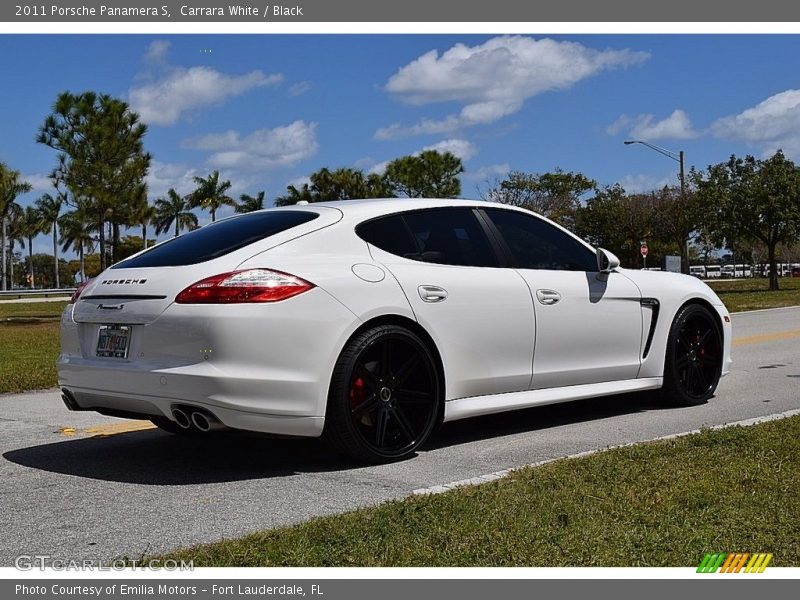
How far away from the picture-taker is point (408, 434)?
602 cm

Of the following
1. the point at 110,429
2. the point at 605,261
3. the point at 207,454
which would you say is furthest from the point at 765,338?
the point at 207,454

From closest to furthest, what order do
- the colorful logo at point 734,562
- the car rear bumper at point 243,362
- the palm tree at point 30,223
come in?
the colorful logo at point 734,562 < the car rear bumper at point 243,362 < the palm tree at point 30,223

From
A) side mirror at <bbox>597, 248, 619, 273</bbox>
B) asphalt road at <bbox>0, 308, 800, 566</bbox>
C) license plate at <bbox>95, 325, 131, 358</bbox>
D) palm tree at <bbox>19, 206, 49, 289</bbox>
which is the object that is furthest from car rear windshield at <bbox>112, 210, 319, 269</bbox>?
palm tree at <bbox>19, 206, 49, 289</bbox>

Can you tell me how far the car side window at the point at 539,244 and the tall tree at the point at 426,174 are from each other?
196ft

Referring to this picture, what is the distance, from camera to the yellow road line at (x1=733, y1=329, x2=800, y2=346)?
14.3 meters

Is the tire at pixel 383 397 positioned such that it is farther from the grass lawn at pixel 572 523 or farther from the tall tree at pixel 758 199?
the tall tree at pixel 758 199

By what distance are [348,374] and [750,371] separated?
637 cm

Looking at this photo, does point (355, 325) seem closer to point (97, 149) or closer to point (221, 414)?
point (221, 414)

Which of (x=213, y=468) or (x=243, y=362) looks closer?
(x=243, y=362)

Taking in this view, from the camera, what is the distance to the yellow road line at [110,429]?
7296 mm

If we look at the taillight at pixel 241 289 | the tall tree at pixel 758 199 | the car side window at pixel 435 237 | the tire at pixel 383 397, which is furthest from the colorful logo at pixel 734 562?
the tall tree at pixel 758 199

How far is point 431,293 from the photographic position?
20.3 feet

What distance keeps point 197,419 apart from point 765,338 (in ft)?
37.3

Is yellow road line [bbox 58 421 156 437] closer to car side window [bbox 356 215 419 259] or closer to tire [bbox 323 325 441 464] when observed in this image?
tire [bbox 323 325 441 464]
